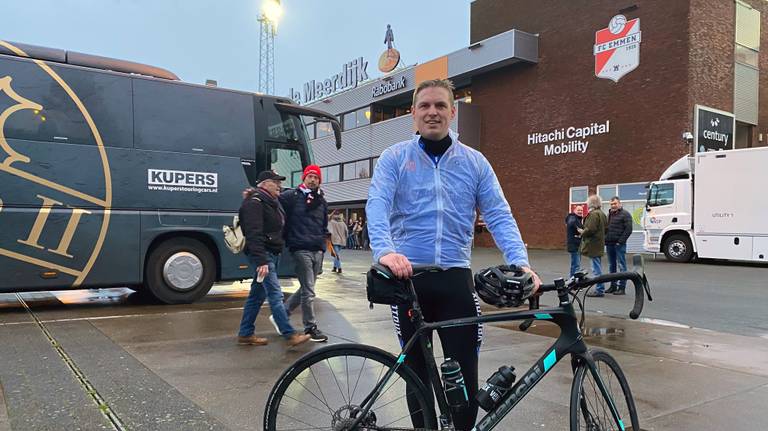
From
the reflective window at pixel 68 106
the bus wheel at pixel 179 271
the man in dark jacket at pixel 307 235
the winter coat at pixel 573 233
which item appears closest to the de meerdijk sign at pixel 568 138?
the winter coat at pixel 573 233

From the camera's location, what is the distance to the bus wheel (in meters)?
8.48

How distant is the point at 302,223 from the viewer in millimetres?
6191

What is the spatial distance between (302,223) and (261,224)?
498 millimetres

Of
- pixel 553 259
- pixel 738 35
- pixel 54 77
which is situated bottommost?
pixel 553 259

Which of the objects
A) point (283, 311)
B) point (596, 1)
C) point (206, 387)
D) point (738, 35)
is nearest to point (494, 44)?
point (596, 1)

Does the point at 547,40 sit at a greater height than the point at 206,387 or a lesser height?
greater

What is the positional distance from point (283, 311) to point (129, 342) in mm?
1611

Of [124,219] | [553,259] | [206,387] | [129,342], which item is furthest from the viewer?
[553,259]

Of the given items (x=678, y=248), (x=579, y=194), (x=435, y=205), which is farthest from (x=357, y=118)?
(x=435, y=205)

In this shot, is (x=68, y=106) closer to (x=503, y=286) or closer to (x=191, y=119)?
(x=191, y=119)

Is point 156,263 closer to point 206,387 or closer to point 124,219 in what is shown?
point 124,219

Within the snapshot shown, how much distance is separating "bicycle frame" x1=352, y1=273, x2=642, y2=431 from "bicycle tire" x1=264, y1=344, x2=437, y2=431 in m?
0.05

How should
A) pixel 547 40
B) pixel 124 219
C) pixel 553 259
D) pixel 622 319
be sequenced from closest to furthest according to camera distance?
pixel 622 319 < pixel 124 219 < pixel 553 259 < pixel 547 40

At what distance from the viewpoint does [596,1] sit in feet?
74.8
